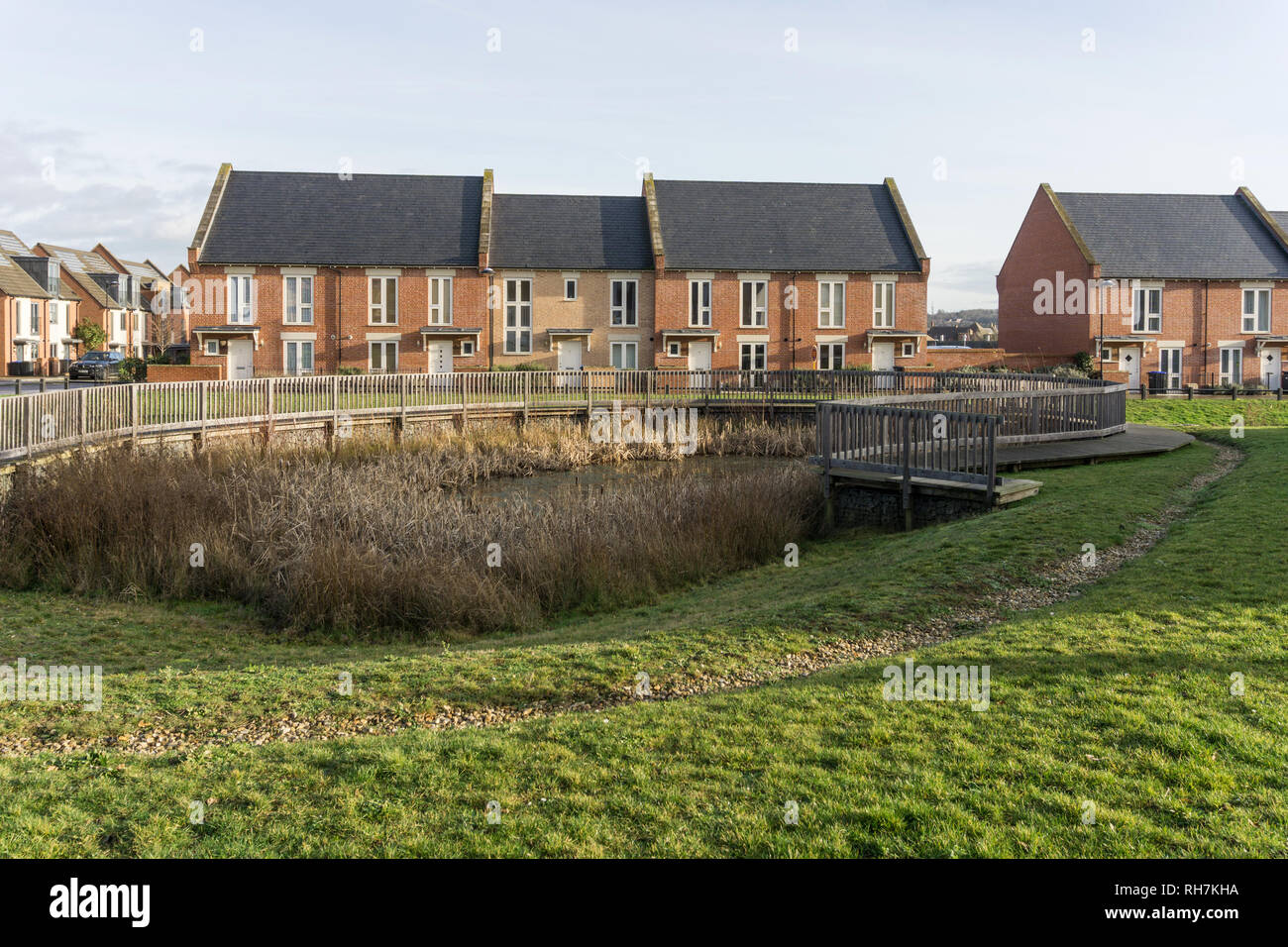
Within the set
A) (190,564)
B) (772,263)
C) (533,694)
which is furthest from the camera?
(772,263)

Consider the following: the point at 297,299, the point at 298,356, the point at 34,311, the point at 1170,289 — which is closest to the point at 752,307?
the point at 1170,289

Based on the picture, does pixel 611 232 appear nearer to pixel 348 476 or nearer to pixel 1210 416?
pixel 1210 416

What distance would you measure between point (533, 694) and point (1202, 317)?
1942 inches

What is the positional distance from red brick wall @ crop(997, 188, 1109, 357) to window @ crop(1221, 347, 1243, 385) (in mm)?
6464

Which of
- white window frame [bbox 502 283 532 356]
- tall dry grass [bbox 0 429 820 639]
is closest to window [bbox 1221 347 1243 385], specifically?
white window frame [bbox 502 283 532 356]

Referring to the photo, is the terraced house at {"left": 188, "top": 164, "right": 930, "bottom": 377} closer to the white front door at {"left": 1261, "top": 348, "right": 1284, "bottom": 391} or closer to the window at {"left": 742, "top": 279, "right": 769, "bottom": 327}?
the window at {"left": 742, "top": 279, "right": 769, "bottom": 327}

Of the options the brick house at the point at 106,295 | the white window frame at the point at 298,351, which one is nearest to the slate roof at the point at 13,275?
the brick house at the point at 106,295

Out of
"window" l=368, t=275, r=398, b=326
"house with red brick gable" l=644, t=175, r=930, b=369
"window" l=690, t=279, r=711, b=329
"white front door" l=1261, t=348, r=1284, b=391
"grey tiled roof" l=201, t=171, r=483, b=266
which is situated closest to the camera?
"grey tiled roof" l=201, t=171, r=483, b=266

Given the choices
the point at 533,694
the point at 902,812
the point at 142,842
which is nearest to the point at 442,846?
the point at 142,842

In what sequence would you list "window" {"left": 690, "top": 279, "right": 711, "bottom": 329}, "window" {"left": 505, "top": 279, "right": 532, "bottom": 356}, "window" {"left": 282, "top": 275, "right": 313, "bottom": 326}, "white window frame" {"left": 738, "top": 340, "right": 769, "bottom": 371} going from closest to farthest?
"window" {"left": 282, "top": 275, "right": 313, "bottom": 326} → "window" {"left": 505, "top": 279, "right": 532, "bottom": 356} → "window" {"left": 690, "top": 279, "right": 711, "bottom": 329} → "white window frame" {"left": 738, "top": 340, "right": 769, "bottom": 371}

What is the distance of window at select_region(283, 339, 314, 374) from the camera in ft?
153

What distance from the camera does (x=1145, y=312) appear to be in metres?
48.6

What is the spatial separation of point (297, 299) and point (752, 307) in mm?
20323
